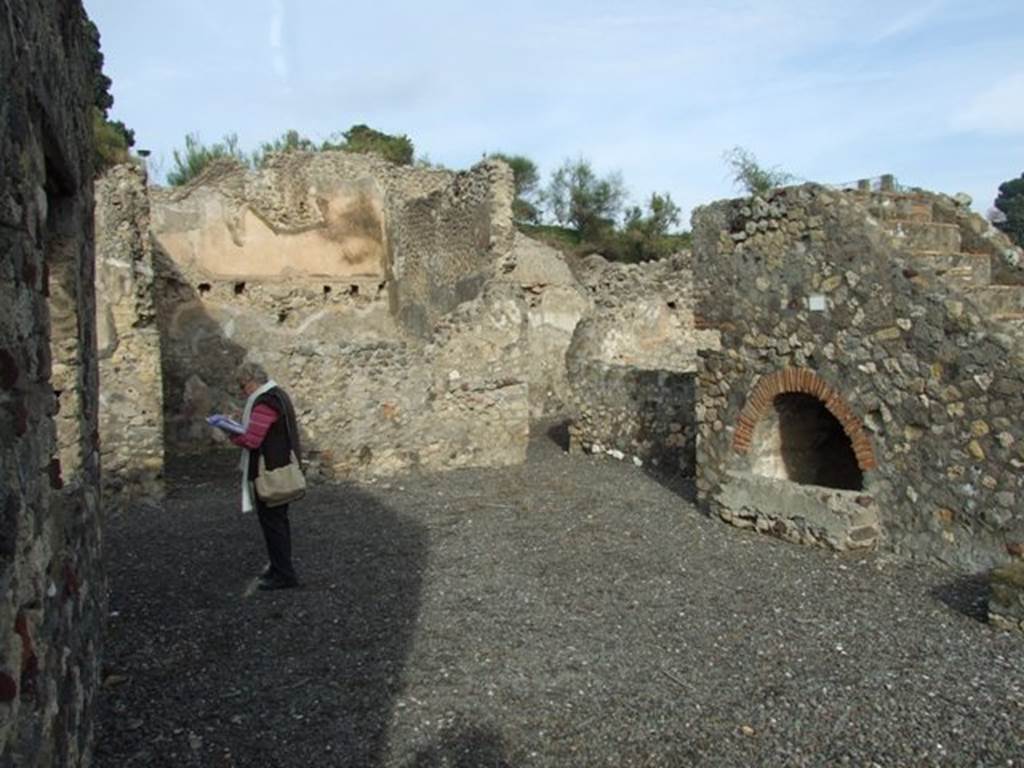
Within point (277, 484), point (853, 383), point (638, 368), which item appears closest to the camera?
point (277, 484)

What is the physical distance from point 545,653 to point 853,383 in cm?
355

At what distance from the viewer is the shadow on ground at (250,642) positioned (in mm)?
4141

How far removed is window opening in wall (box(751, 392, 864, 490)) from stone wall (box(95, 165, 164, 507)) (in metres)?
6.23

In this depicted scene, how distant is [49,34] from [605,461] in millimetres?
9480

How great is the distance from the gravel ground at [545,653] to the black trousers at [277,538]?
209 mm

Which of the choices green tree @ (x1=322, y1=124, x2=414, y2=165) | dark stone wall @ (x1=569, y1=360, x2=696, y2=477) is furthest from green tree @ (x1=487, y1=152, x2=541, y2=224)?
dark stone wall @ (x1=569, y1=360, x2=696, y2=477)

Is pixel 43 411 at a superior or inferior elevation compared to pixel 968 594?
superior

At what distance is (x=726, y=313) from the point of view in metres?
8.37

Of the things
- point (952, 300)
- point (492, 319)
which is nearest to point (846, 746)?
point (952, 300)

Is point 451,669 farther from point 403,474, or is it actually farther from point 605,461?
point 605,461

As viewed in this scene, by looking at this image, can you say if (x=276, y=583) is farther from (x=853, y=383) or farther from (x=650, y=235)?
(x=650, y=235)

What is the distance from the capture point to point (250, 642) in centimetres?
540

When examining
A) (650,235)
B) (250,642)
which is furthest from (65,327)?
(650,235)

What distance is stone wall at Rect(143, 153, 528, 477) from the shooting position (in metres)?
11.0
